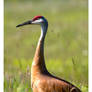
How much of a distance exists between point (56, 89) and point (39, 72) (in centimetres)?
27

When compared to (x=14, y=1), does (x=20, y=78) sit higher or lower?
higher

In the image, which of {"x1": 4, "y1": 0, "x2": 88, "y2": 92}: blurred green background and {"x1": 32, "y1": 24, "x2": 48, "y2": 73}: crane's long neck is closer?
{"x1": 32, "y1": 24, "x2": 48, "y2": 73}: crane's long neck

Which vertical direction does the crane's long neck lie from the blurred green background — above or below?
above

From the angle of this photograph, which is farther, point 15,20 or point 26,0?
point 26,0

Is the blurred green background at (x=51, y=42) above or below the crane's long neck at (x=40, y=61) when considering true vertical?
below

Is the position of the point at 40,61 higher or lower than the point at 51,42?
higher

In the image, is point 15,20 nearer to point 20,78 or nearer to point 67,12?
point 67,12

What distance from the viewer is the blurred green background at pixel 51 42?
6109mm

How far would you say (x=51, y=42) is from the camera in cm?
1173

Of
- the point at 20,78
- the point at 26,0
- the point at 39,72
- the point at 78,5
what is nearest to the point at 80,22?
the point at 78,5

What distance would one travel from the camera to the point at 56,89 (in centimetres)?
488

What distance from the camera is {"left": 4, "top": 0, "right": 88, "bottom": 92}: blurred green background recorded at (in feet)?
20.0

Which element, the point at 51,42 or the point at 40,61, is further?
the point at 51,42

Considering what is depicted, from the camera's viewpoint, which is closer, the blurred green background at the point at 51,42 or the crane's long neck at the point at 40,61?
the crane's long neck at the point at 40,61
